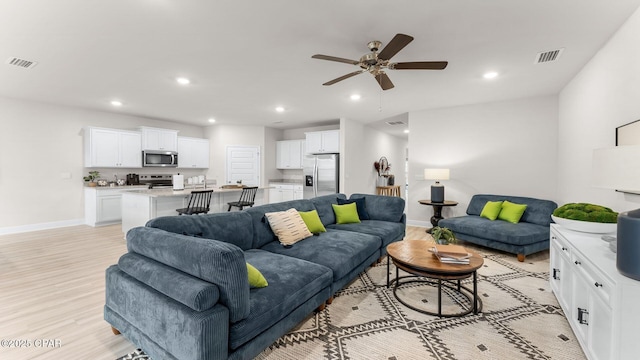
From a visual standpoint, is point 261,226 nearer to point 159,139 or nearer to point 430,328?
point 430,328

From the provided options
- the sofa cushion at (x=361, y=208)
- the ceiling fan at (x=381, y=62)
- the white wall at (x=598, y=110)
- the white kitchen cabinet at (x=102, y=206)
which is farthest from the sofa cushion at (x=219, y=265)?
the white kitchen cabinet at (x=102, y=206)

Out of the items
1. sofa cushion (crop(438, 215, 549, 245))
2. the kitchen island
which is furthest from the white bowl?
the kitchen island

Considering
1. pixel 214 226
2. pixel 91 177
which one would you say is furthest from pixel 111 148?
pixel 214 226

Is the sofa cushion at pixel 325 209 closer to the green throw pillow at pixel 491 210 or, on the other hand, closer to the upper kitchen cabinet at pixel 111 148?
the green throw pillow at pixel 491 210

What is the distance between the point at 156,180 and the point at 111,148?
1242mm

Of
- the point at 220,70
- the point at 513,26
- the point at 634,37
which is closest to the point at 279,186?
the point at 220,70

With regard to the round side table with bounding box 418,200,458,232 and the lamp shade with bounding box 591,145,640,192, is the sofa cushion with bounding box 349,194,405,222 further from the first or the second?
the lamp shade with bounding box 591,145,640,192

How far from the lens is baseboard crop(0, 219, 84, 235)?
5078 mm

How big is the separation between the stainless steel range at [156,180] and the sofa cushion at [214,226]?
5.14 m

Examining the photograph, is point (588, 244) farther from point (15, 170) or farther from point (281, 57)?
point (15, 170)

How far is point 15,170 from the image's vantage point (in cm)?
514

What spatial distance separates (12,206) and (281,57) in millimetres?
6087

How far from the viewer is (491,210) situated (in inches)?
175

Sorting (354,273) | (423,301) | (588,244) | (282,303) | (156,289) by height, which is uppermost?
(588,244)
